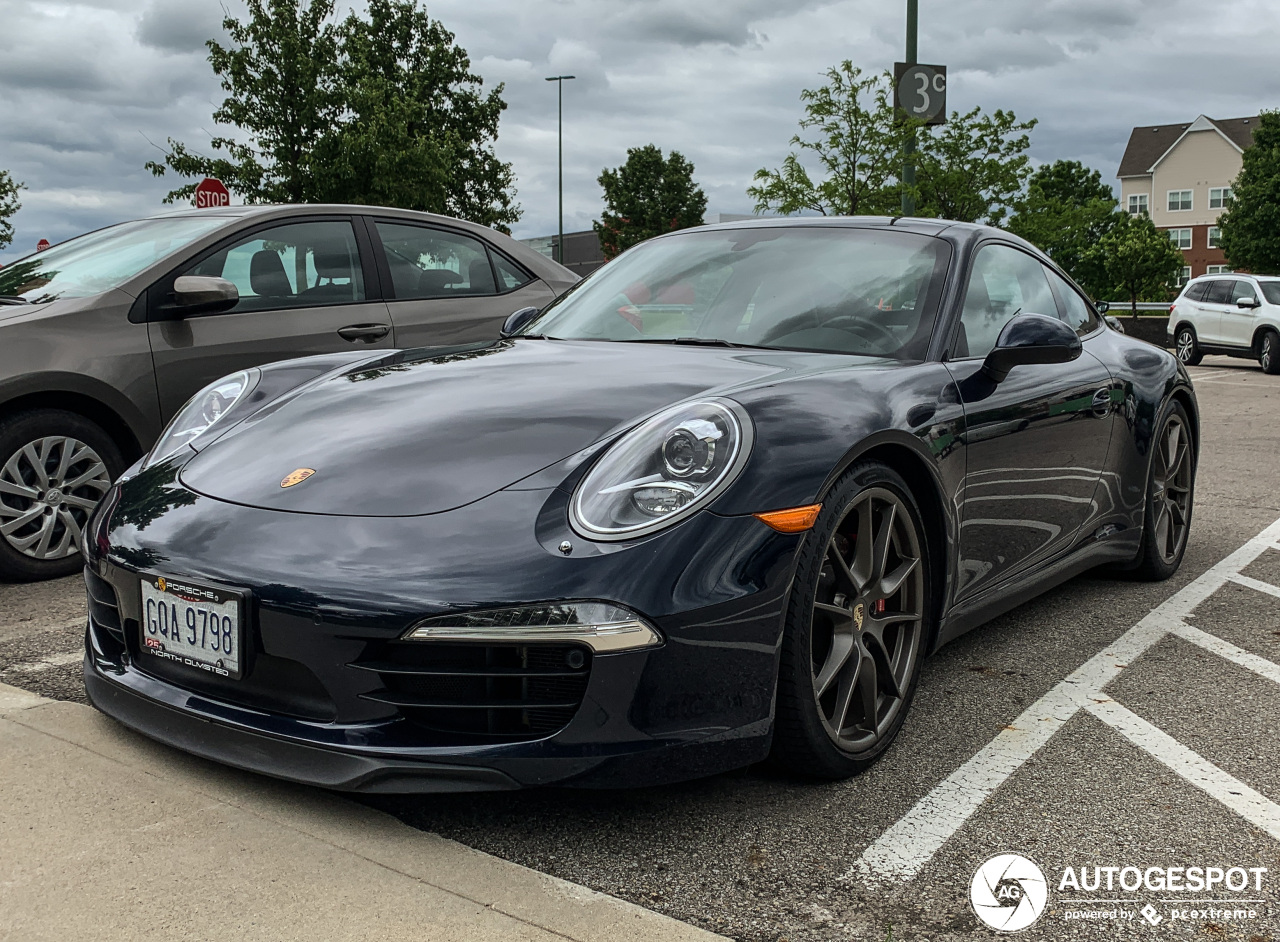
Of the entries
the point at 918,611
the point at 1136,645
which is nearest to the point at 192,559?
the point at 918,611

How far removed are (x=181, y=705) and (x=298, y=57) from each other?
21.6m

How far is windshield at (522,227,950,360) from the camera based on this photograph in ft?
11.1

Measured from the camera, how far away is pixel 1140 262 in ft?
165

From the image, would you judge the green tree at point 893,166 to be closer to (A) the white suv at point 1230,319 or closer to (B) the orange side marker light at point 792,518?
(A) the white suv at point 1230,319

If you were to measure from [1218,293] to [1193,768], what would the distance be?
20531mm

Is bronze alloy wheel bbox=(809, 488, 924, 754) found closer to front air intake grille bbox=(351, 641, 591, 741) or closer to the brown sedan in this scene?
front air intake grille bbox=(351, 641, 591, 741)

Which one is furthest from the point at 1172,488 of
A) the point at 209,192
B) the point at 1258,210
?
the point at 1258,210

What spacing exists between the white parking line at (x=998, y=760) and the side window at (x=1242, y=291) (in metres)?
18.0

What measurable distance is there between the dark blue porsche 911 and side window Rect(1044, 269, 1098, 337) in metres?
0.92

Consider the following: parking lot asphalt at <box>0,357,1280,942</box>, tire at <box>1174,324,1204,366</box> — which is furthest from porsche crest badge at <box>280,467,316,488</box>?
tire at <box>1174,324,1204,366</box>

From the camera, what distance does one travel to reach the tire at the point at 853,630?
2.56 meters

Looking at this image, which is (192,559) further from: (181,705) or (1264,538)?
(1264,538)

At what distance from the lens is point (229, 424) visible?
3.16 metres

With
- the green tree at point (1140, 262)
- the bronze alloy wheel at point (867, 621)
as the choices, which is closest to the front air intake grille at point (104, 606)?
the bronze alloy wheel at point (867, 621)
